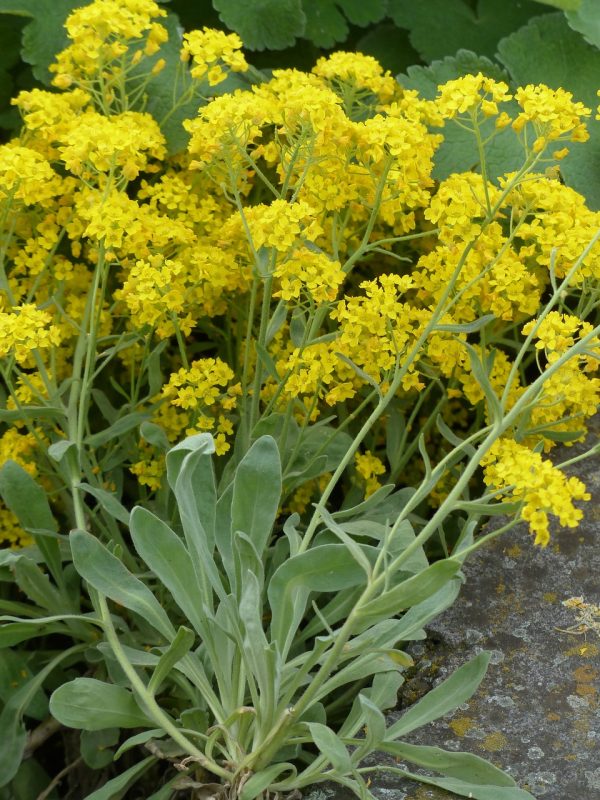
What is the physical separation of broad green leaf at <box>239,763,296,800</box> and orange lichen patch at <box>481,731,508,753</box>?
292 mm

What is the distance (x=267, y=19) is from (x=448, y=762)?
155 cm

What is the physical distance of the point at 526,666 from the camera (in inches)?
59.1

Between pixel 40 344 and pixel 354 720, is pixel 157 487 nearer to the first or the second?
pixel 40 344

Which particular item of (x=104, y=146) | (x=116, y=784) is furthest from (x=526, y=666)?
(x=104, y=146)

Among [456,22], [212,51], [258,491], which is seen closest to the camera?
[258,491]

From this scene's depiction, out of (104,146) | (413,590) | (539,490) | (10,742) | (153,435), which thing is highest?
(104,146)

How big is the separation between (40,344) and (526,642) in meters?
0.81

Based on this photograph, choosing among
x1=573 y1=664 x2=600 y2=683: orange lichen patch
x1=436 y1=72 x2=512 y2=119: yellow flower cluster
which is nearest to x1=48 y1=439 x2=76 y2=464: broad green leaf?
x1=436 y1=72 x2=512 y2=119: yellow flower cluster

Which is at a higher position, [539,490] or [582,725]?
[539,490]

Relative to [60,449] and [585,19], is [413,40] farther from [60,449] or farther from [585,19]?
[60,449]

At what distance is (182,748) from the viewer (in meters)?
1.35

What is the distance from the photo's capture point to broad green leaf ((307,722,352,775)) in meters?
1.13

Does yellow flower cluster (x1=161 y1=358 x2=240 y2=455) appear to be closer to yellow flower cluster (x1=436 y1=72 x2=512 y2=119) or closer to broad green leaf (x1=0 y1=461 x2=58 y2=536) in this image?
broad green leaf (x1=0 y1=461 x2=58 y2=536)

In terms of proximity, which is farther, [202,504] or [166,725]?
[202,504]
